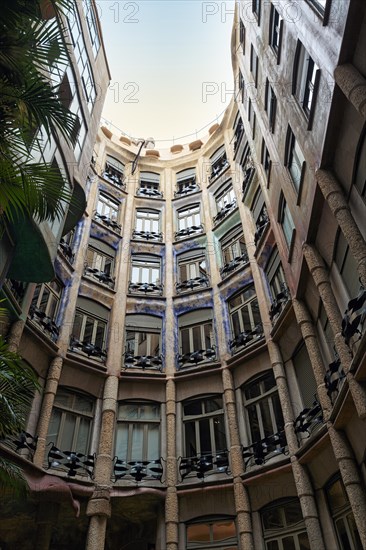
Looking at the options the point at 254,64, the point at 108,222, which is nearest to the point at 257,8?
the point at 254,64

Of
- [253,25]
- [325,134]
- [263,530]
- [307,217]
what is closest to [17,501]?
[263,530]

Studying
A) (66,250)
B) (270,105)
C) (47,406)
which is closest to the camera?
(47,406)

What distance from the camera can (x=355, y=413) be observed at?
10.0m

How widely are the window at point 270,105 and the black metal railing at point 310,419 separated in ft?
32.1

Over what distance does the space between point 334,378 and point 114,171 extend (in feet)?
63.5

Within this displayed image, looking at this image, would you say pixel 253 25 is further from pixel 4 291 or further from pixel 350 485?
pixel 350 485

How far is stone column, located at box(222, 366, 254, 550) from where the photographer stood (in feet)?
42.3

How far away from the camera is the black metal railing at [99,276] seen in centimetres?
1967

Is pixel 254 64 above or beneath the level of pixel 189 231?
above

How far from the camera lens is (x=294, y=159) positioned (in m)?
14.0

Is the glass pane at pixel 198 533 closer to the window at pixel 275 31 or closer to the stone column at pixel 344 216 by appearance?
the stone column at pixel 344 216

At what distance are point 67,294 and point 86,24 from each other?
441 inches

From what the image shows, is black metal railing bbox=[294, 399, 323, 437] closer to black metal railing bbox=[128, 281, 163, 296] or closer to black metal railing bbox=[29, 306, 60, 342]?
black metal railing bbox=[29, 306, 60, 342]

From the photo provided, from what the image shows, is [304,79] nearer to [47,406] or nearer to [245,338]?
[245,338]
